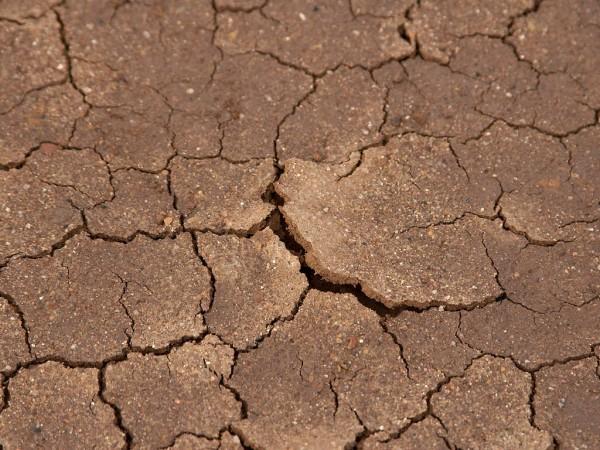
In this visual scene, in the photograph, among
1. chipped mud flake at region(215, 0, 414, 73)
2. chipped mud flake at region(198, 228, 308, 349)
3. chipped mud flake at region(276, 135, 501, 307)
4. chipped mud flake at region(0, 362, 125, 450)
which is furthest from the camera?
chipped mud flake at region(215, 0, 414, 73)

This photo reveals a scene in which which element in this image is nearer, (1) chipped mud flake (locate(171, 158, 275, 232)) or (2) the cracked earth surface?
(2) the cracked earth surface

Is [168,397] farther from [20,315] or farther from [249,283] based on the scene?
[20,315]

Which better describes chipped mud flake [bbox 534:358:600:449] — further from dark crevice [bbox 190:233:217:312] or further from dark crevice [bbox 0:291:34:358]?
dark crevice [bbox 0:291:34:358]

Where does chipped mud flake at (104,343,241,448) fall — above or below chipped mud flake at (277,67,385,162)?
below

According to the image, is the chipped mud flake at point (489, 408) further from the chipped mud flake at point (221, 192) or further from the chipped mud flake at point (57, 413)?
the chipped mud flake at point (57, 413)

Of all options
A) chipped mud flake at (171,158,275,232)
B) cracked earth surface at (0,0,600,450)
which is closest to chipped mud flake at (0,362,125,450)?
cracked earth surface at (0,0,600,450)

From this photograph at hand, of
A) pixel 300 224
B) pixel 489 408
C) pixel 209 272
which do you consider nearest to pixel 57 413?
pixel 209 272

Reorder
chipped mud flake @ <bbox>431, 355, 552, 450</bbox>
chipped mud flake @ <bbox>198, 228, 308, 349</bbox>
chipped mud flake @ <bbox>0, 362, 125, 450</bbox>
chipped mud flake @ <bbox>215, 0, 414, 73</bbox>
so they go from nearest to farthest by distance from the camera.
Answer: chipped mud flake @ <bbox>0, 362, 125, 450</bbox> → chipped mud flake @ <bbox>431, 355, 552, 450</bbox> → chipped mud flake @ <bbox>198, 228, 308, 349</bbox> → chipped mud flake @ <bbox>215, 0, 414, 73</bbox>

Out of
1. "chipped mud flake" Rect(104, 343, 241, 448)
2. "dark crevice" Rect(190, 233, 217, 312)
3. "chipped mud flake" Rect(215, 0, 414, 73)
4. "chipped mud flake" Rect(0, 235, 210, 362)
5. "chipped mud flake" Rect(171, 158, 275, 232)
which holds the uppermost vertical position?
"chipped mud flake" Rect(215, 0, 414, 73)

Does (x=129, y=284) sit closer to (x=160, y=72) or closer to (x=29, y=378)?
(x=29, y=378)
